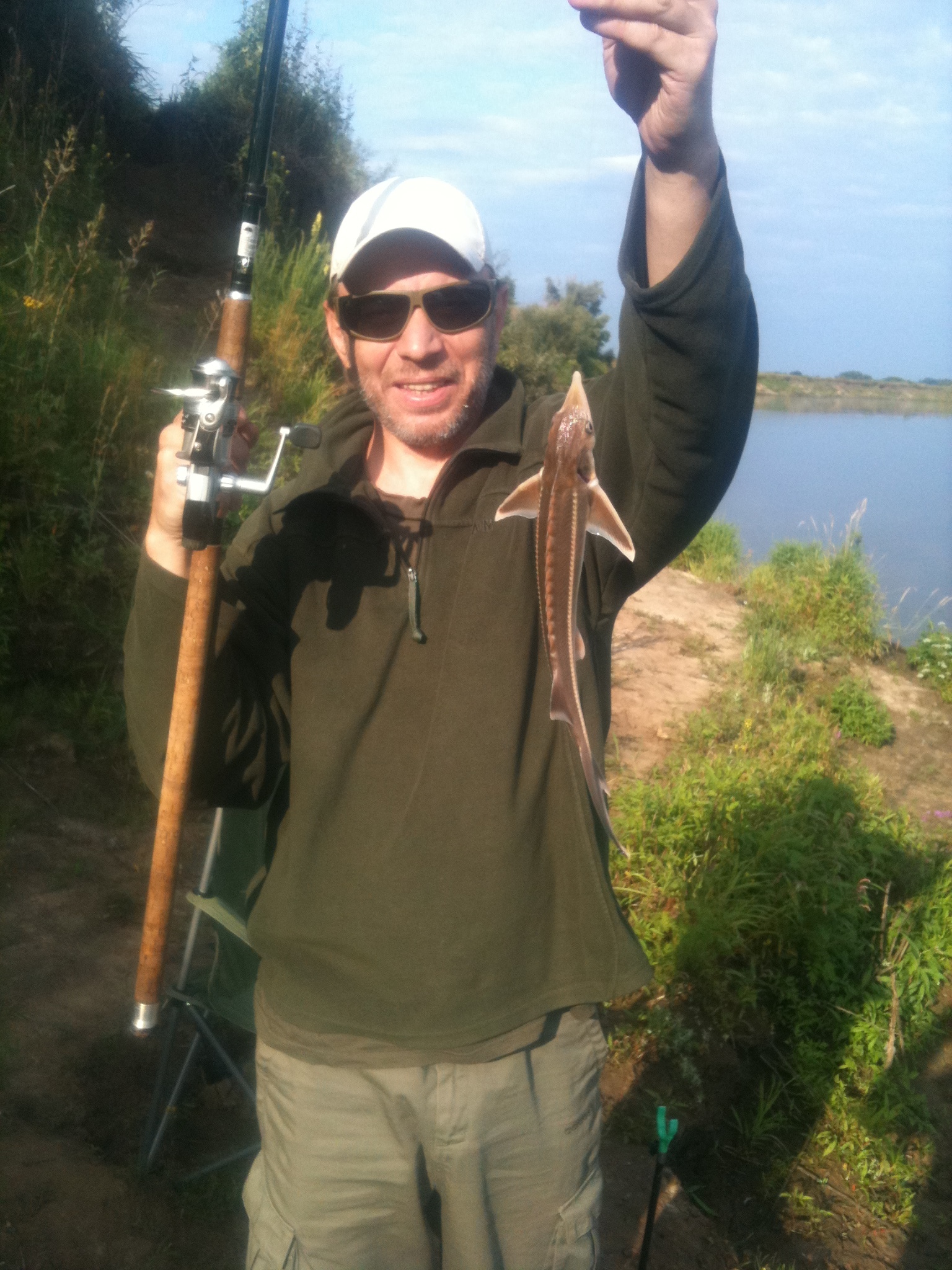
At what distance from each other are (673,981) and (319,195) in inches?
404

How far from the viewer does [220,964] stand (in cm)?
347

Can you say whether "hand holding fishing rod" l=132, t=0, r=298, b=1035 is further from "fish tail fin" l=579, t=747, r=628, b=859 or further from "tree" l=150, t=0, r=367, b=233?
"tree" l=150, t=0, r=367, b=233

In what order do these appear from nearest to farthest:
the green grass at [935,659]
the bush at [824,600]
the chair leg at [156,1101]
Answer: the chair leg at [156,1101] < the green grass at [935,659] < the bush at [824,600]

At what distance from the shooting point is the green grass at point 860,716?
7.62m

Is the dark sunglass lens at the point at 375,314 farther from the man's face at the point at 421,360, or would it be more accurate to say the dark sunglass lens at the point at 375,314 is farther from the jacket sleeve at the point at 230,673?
the jacket sleeve at the point at 230,673

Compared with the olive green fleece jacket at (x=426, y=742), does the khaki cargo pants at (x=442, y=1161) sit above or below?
below

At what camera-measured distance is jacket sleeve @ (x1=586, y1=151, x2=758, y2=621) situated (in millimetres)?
1634

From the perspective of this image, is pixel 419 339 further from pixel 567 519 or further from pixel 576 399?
pixel 567 519

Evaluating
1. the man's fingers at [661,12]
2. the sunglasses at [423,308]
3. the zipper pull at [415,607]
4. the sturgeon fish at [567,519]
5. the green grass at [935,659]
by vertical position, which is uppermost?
the man's fingers at [661,12]

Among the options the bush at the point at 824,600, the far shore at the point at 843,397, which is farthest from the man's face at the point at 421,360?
the far shore at the point at 843,397

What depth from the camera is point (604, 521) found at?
1655 millimetres

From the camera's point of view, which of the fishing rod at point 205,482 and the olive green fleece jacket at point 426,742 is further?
the olive green fleece jacket at point 426,742

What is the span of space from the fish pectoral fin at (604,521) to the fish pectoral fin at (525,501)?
0.09m

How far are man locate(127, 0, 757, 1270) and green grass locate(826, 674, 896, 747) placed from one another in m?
5.99
